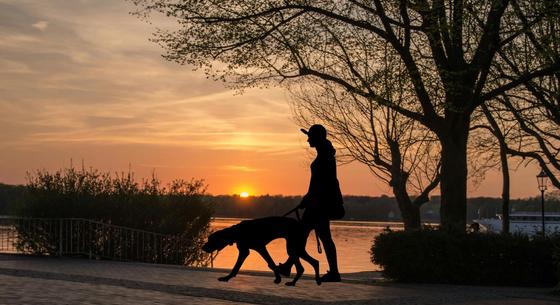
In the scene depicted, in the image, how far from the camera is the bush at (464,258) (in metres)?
21.0

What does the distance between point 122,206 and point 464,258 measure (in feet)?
43.5

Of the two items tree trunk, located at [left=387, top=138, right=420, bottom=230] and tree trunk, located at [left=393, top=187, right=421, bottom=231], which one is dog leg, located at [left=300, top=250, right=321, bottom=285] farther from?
tree trunk, located at [left=393, top=187, right=421, bottom=231]

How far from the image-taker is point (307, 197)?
9523mm

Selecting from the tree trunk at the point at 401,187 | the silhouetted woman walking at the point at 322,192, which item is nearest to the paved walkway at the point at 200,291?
the silhouetted woman walking at the point at 322,192

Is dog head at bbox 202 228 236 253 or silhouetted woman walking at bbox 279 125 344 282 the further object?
dog head at bbox 202 228 236 253

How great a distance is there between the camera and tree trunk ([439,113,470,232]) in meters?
25.8

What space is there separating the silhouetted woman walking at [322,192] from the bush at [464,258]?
465 inches

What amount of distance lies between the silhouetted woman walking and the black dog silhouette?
0.51ft

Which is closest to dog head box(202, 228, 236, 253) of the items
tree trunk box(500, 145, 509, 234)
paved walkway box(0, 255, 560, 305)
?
paved walkway box(0, 255, 560, 305)

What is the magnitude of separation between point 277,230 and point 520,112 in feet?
92.7

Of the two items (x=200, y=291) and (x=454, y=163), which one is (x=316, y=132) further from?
(x=454, y=163)

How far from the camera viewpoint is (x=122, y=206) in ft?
98.0

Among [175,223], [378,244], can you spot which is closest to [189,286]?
[378,244]

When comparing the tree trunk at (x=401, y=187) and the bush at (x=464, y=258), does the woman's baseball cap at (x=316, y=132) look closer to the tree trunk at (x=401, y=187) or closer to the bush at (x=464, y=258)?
the bush at (x=464, y=258)
